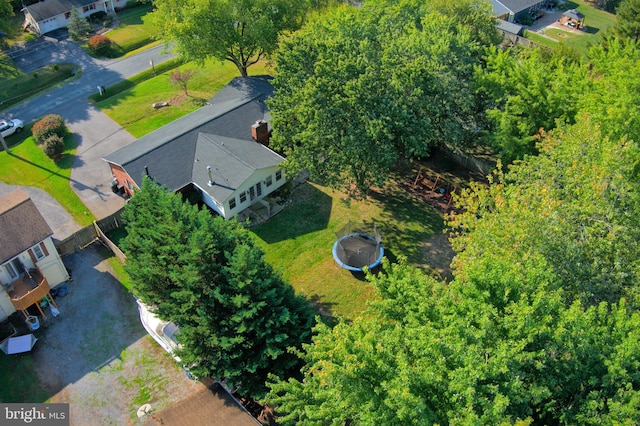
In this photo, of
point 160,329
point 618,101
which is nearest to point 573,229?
point 618,101

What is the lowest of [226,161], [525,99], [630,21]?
[226,161]

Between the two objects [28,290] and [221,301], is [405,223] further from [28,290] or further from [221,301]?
[28,290]

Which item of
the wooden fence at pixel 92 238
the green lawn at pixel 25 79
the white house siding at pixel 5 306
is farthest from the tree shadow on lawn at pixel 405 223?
the green lawn at pixel 25 79

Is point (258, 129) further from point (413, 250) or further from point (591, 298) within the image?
point (591, 298)

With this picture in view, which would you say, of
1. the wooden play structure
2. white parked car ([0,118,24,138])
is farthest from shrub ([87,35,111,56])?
the wooden play structure

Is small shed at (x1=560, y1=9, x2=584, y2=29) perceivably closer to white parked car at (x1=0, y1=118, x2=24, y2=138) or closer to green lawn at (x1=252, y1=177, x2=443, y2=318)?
green lawn at (x1=252, y1=177, x2=443, y2=318)

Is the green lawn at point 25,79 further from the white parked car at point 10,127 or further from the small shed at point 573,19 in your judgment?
the small shed at point 573,19

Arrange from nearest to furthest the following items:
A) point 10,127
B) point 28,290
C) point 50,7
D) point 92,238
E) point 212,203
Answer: point 28,290
point 92,238
point 212,203
point 10,127
point 50,7
